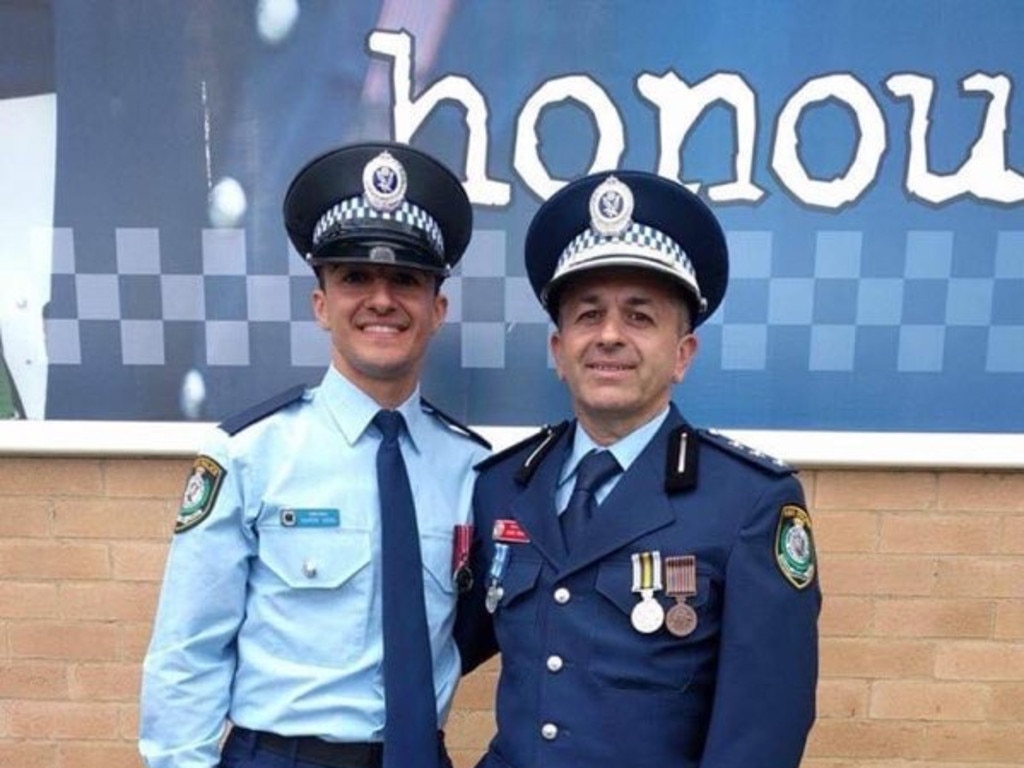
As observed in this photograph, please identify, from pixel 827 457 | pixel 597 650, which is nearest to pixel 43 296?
pixel 597 650

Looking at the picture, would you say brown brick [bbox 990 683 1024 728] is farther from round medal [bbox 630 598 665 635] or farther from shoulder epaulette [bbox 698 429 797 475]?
round medal [bbox 630 598 665 635]

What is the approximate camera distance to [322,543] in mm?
1417

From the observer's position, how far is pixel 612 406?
4.27ft

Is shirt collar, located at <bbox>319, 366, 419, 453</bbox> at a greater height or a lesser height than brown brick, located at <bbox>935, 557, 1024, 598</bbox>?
greater

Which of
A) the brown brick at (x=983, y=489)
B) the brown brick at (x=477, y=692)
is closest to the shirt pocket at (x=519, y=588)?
the brown brick at (x=477, y=692)

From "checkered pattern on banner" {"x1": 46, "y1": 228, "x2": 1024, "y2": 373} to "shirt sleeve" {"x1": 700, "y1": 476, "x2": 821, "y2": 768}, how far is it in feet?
3.21

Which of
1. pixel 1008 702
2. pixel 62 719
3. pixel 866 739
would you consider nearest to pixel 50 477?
pixel 62 719

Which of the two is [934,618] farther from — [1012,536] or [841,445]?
A: [841,445]

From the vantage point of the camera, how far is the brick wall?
7.17 ft

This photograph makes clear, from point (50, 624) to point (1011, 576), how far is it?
2.57 meters

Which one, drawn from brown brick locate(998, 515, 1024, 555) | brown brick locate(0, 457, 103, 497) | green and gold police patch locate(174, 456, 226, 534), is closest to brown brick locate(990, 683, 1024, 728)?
brown brick locate(998, 515, 1024, 555)

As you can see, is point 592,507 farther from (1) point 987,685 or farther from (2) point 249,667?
(1) point 987,685

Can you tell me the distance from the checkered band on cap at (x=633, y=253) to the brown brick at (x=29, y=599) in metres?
1.76

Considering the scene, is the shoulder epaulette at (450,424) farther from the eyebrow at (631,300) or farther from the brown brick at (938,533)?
the brown brick at (938,533)
